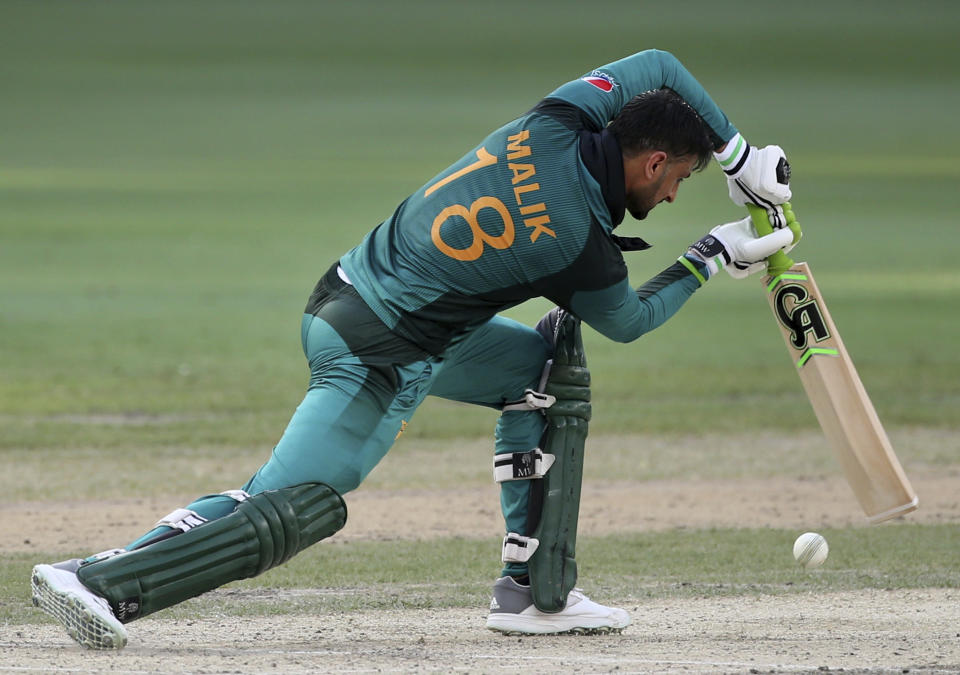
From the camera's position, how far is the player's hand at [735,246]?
13.8ft

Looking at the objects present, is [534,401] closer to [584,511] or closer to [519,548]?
[519,548]

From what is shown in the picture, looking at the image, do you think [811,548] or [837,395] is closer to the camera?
[837,395]

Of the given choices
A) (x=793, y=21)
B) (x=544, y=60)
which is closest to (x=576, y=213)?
(x=544, y=60)

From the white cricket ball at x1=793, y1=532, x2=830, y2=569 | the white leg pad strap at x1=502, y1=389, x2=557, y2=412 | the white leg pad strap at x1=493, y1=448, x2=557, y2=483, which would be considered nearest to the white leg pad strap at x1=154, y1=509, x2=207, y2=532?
the white leg pad strap at x1=493, y1=448, x2=557, y2=483

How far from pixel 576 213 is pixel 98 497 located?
4.72 meters

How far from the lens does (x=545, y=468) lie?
4.23m

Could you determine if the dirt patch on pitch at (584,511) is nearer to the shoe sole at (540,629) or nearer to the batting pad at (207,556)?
the shoe sole at (540,629)

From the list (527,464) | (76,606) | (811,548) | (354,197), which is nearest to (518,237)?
(527,464)

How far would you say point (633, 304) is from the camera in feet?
13.0

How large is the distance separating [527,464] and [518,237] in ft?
2.49

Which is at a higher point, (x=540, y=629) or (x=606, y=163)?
(x=606, y=163)

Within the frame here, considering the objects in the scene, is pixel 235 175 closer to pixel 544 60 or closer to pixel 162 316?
pixel 544 60

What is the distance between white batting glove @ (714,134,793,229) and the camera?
166 inches

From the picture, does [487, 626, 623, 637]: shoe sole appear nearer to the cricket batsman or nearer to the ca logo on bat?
the cricket batsman
